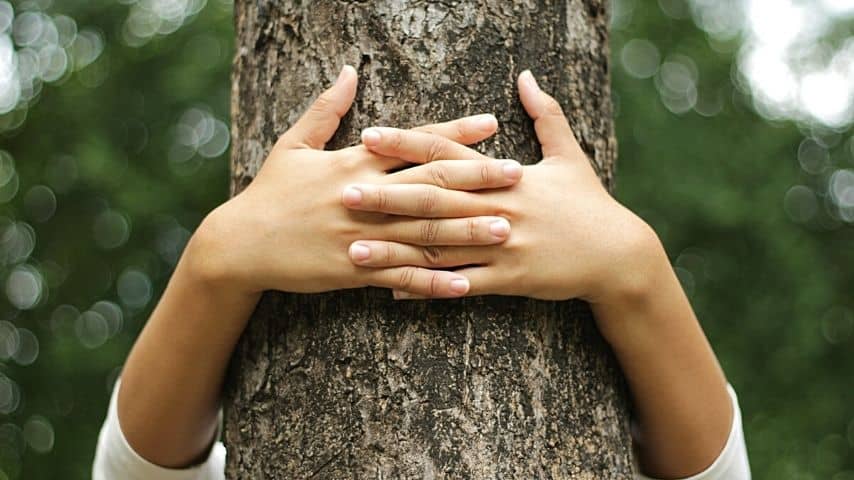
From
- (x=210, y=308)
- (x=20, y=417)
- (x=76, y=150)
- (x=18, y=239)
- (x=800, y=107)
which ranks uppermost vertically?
(x=210, y=308)

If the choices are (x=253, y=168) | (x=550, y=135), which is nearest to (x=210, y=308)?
(x=253, y=168)

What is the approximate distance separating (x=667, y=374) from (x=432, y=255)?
45 cm

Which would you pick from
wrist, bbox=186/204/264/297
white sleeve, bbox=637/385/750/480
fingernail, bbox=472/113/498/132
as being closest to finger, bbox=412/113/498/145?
fingernail, bbox=472/113/498/132

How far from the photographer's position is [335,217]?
4.33 ft

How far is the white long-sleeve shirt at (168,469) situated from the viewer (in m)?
1.59

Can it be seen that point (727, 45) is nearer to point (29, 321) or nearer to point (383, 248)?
point (29, 321)

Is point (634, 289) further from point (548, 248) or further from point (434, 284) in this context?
point (434, 284)

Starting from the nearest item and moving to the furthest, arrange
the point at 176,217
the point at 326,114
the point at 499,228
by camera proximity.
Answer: the point at 499,228, the point at 326,114, the point at 176,217

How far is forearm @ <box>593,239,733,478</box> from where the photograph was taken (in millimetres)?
1412

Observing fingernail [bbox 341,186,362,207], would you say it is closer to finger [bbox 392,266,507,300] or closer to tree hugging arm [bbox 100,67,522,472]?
tree hugging arm [bbox 100,67,522,472]

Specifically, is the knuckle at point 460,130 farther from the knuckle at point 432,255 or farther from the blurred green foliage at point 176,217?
the blurred green foliage at point 176,217

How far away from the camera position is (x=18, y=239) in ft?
31.6

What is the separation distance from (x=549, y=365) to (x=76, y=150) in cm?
882

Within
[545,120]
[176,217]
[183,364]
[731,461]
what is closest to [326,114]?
[545,120]
